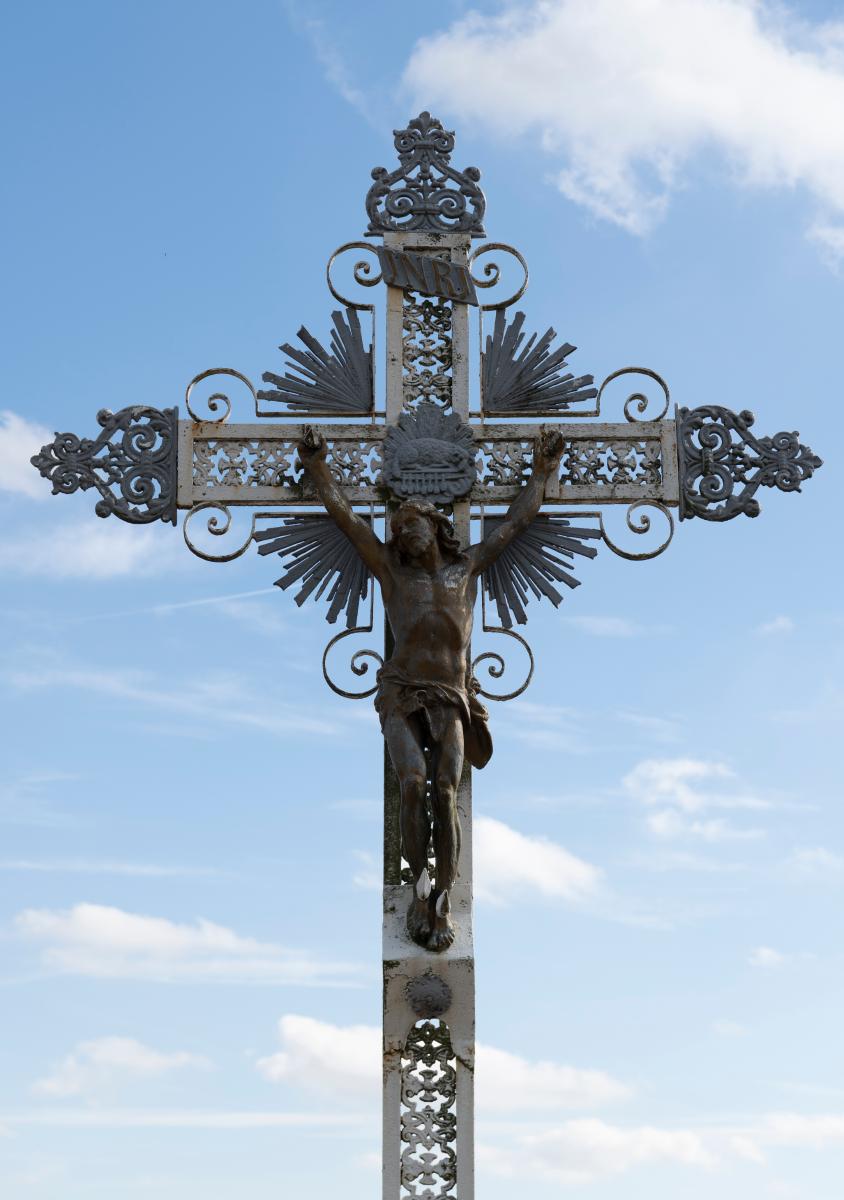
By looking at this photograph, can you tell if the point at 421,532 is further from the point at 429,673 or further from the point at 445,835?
the point at 445,835

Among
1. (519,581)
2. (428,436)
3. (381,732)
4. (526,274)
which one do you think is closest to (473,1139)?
(381,732)

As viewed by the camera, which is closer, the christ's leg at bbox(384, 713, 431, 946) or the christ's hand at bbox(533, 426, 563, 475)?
the christ's leg at bbox(384, 713, 431, 946)

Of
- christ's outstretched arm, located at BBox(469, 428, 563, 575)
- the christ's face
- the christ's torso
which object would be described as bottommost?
the christ's torso

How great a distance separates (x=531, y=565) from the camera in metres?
9.15

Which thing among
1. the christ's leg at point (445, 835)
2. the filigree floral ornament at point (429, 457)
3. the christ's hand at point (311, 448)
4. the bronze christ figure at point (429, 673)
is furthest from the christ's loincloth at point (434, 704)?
the christ's hand at point (311, 448)

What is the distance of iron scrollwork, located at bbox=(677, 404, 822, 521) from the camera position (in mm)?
9336

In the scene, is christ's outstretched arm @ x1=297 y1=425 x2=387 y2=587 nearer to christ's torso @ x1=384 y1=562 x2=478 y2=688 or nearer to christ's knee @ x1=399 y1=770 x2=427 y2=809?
christ's torso @ x1=384 y1=562 x2=478 y2=688

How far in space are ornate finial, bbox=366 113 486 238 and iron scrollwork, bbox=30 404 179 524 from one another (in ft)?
4.24

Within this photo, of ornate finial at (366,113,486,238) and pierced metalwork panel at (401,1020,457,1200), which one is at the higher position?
ornate finial at (366,113,486,238)

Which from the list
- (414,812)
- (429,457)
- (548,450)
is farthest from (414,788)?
(548,450)

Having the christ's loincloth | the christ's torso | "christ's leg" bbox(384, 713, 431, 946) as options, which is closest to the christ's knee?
"christ's leg" bbox(384, 713, 431, 946)

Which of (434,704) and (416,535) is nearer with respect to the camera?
(434,704)

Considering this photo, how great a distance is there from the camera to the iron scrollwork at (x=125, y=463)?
9281 mm

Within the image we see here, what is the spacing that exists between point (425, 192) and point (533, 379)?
1.01m
